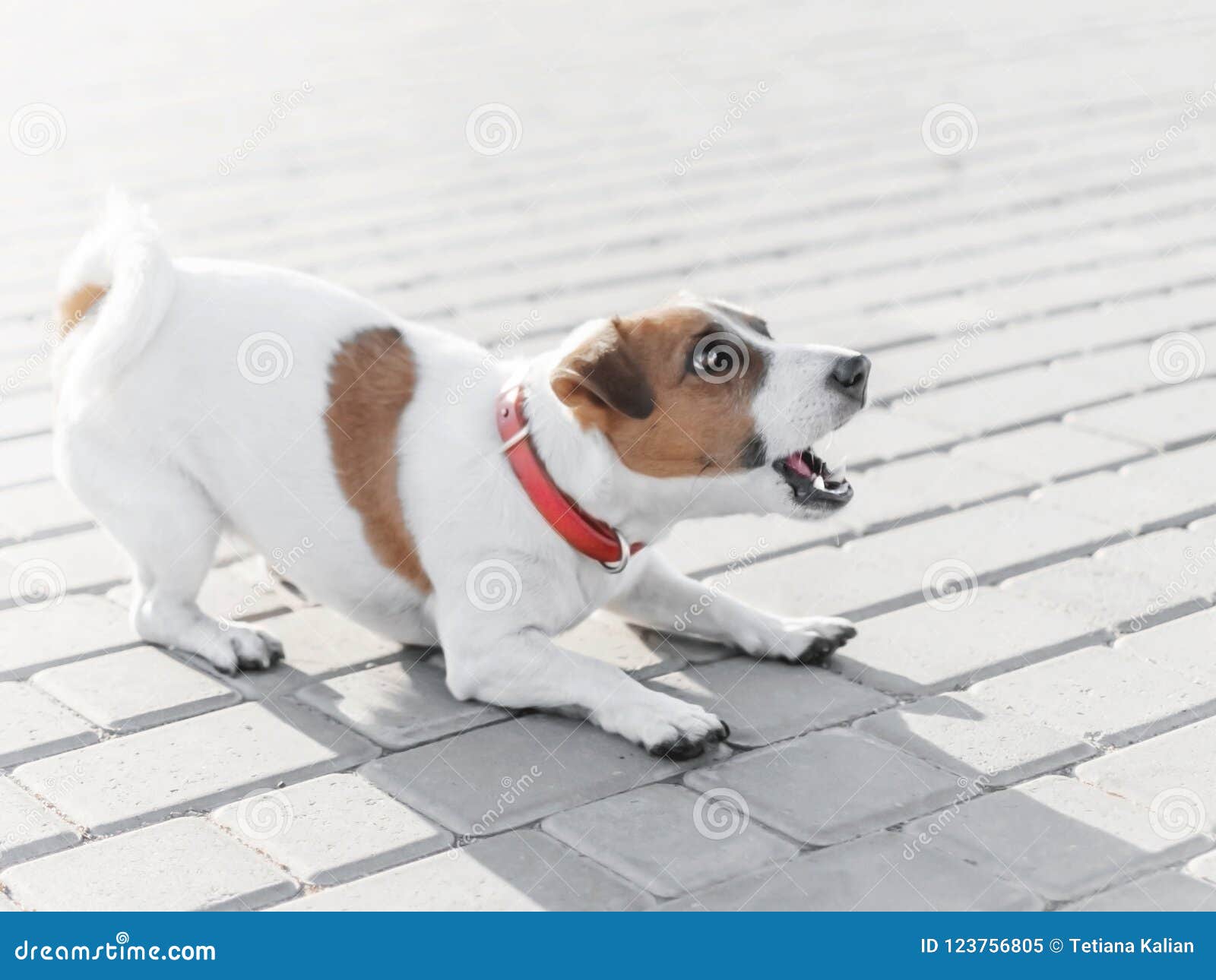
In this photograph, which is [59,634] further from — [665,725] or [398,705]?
[665,725]

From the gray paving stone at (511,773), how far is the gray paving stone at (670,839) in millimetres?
67

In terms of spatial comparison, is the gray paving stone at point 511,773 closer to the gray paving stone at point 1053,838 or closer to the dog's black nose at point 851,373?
the gray paving stone at point 1053,838

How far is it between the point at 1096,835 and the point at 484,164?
278 inches

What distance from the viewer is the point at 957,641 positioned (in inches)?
166

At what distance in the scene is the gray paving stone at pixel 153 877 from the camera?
10.3 feet

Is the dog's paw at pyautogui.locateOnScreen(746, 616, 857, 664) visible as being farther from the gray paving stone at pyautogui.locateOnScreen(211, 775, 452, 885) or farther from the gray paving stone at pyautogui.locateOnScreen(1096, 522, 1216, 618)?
the gray paving stone at pyautogui.locateOnScreen(211, 775, 452, 885)

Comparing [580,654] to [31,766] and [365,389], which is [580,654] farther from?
[31,766]

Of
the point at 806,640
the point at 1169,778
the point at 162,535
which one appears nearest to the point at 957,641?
the point at 806,640

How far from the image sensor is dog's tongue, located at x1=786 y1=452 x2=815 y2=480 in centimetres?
385

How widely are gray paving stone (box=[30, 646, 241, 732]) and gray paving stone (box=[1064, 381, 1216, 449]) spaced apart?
3142 mm

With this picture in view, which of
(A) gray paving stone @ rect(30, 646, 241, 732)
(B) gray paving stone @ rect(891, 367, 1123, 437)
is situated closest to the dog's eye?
(A) gray paving stone @ rect(30, 646, 241, 732)

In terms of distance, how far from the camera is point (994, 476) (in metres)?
5.26

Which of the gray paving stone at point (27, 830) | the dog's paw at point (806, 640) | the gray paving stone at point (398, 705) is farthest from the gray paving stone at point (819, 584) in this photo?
the gray paving stone at point (27, 830)

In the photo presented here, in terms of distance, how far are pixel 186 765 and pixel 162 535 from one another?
71 centimetres
